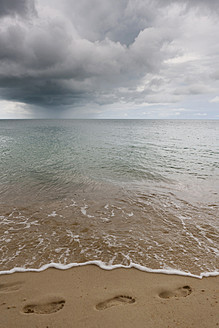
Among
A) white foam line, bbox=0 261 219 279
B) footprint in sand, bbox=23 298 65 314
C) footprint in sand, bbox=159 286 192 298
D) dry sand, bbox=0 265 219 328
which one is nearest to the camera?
dry sand, bbox=0 265 219 328

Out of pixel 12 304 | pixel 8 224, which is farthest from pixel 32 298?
pixel 8 224

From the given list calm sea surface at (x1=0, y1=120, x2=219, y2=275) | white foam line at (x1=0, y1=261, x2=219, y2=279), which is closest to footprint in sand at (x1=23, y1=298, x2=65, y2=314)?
white foam line at (x1=0, y1=261, x2=219, y2=279)

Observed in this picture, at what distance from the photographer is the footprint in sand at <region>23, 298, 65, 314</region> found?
13.9ft

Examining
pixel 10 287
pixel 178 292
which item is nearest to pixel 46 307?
pixel 10 287

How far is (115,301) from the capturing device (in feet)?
14.8

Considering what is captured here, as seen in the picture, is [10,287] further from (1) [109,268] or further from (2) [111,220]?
(2) [111,220]

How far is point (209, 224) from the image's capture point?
28.0 feet

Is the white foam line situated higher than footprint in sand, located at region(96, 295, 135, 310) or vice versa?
footprint in sand, located at region(96, 295, 135, 310)

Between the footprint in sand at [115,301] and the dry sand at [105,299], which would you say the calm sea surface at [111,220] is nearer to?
the dry sand at [105,299]

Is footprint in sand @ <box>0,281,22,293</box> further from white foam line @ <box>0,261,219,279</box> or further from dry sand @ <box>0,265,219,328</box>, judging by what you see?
white foam line @ <box>0,261,219,279</box>

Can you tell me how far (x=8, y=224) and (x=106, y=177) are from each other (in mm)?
9725

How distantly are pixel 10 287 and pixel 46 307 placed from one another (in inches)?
57.4

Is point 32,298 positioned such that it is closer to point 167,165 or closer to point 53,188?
point 53,188

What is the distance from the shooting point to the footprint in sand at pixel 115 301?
4.33m
